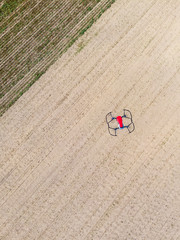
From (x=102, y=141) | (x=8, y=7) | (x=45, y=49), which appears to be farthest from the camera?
(x=8, y=7)

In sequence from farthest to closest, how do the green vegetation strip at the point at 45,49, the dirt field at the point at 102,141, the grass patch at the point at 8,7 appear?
the grass patch at the point at 8,7 → the green vegetation strip at the point at 45,49 → the dirt field at the point at 102,141

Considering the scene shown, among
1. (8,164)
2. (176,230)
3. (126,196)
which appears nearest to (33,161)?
(8,164)

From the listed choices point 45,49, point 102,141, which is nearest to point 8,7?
point 45,49

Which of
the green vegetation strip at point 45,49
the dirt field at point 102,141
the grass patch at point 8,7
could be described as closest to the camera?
the dirt field at point 102,141

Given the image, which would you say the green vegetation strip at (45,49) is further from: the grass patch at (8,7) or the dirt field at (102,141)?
the grass patch at (8,7)

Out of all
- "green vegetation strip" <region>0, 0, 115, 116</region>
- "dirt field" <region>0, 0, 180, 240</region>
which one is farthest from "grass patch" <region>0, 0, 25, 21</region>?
"dirt field" <region>0, 0, 180, 240</region>

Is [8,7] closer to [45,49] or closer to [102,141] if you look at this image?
[45,49]

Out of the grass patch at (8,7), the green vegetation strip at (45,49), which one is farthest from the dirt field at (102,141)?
the grass patch at (8,7)

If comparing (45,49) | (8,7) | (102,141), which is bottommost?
(102,141)
